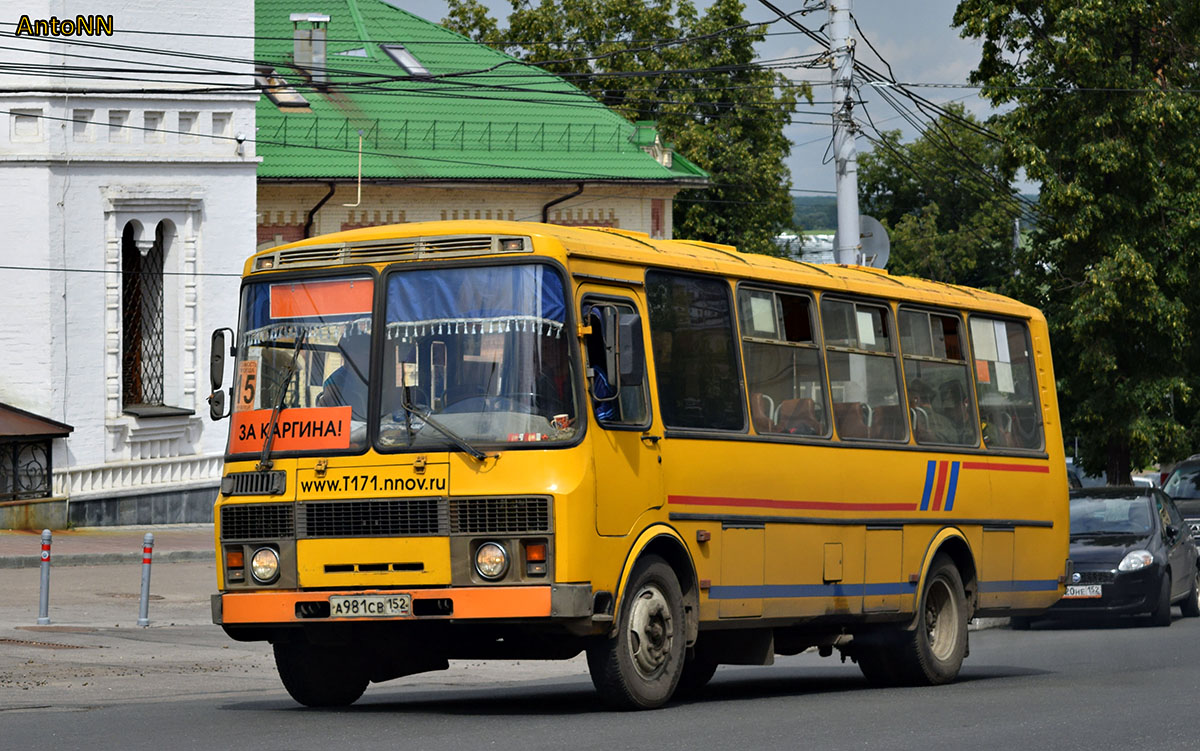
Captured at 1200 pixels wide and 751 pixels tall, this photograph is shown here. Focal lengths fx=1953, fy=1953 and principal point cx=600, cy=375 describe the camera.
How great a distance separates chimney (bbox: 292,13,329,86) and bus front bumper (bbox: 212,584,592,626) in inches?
1241

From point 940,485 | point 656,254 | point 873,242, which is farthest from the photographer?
point 873,242

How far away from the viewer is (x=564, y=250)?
36.9 feet

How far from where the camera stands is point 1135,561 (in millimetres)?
22000

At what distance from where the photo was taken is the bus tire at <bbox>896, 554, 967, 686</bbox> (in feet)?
48.3

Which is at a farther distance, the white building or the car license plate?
the white building

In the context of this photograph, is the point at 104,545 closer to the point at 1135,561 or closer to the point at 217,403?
the point at 1135,561

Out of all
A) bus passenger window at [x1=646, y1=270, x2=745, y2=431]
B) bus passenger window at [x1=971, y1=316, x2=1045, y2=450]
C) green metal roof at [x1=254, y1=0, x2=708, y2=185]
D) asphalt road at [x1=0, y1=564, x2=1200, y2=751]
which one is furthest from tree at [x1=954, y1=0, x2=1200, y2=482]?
bus passenger window at [x1=646, y1=270, x2=745, y2=431]

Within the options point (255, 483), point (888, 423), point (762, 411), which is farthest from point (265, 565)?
point (888, 423)

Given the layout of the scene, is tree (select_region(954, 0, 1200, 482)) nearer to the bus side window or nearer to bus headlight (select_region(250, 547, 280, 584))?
the bus side window

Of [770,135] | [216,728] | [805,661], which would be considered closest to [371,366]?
[216,728]

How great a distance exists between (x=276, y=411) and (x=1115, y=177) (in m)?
21.8

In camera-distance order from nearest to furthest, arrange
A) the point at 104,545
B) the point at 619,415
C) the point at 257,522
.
Result: the point at 619,415, the point at 257,522, the point at 104,545

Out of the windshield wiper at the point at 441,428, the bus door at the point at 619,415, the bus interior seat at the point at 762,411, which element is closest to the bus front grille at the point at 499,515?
the windshield wiper at the point at 441,428

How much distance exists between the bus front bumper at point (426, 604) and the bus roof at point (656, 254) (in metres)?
1.98
